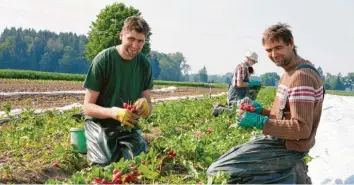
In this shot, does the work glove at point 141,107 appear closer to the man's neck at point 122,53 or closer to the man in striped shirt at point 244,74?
the man's neck at point 122,53

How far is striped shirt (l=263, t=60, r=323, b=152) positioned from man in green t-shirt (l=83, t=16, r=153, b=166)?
1467mm

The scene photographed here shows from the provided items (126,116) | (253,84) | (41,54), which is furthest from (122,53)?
(41,54)

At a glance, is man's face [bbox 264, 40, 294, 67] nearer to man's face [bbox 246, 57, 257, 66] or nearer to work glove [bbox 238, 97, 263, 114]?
work glove [bbox 238, 97, 263, 114]

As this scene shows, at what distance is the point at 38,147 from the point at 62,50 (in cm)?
8876

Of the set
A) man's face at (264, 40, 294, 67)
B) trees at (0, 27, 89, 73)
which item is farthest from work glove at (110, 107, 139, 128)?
trees at (0, 27, 89, 73)

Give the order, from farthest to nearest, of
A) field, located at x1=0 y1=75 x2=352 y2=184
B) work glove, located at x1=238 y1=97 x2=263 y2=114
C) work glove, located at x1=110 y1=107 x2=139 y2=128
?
work glove, located at x1=110 y1=107 x2=139 y2=128
field, located at x1=0 y1=75 x2=352 y2=184
work glove, located at x1=238 y1=97 x2=263 y2=114

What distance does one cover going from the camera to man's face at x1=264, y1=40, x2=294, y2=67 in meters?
3.44

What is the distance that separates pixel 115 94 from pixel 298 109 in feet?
7.19

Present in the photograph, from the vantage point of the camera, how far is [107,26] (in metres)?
45.0

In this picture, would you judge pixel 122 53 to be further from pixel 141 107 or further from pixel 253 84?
pixel 253 84

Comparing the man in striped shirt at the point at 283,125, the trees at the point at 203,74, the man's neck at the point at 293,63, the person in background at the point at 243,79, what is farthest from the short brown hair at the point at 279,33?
the trees at the point at 203,74

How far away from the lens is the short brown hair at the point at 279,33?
3420 millimetres

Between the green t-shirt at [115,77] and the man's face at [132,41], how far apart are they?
0.25 m

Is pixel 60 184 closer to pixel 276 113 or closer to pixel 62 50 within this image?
pixel 276 113
